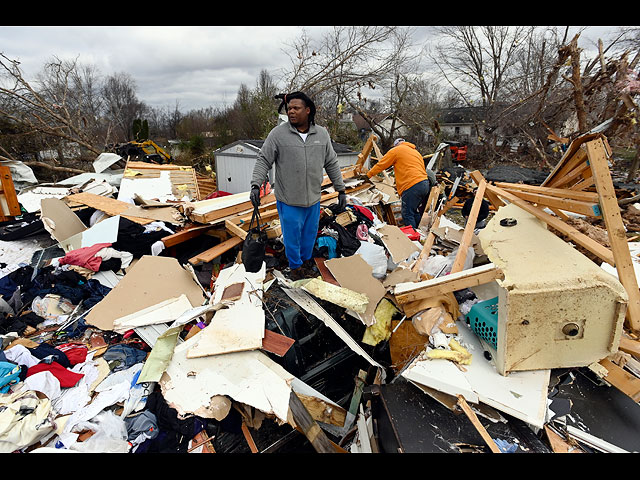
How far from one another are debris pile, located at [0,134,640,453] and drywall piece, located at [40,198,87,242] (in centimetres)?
58

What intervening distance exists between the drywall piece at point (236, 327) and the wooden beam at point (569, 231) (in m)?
2.23

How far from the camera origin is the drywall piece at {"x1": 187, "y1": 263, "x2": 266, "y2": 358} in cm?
223

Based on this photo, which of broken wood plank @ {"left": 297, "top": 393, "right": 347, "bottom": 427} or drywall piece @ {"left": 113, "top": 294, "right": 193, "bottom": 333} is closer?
broken wood plank @ {"left": 297, "top": 393, "right": 347, "bottom": 427}

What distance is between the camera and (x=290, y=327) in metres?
2.58

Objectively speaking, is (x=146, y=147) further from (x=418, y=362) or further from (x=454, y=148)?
(x=454, y=148)

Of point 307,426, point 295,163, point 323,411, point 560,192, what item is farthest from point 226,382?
point 560,192

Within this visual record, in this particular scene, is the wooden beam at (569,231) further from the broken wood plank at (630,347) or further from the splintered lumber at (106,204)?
the splintered lumber at (106,204)

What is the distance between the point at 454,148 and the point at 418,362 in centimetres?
1203

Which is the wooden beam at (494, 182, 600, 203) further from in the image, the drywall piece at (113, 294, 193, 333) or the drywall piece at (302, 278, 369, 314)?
the drywall piece at (113, 294, 193, 333)

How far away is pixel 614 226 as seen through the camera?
1869 millimetres

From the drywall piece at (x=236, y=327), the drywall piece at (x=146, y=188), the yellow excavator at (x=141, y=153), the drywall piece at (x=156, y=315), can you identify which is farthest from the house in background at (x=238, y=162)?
the drywall piece at (x=236, y=327)

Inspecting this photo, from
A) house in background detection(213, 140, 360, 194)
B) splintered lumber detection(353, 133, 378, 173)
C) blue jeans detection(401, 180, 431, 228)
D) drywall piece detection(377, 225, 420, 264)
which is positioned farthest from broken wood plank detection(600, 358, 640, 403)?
house in background detection(213, 140, 360, 194)

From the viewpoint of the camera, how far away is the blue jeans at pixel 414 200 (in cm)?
478
